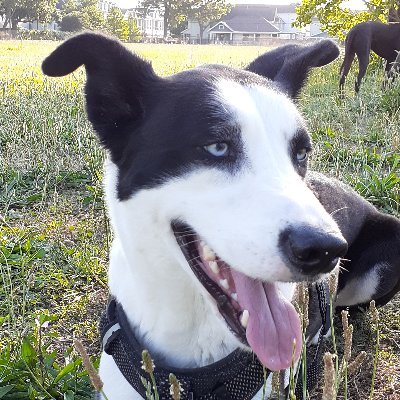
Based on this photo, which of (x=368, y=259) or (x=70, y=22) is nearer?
(x=368, y=259)

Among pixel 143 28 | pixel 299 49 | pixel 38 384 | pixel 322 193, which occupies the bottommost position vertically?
pixel 143 28

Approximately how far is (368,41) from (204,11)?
8041 centimetres

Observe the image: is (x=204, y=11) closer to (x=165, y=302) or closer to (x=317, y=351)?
(x=317, y=351)

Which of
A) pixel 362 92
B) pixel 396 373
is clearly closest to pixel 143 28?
pixel 362 92

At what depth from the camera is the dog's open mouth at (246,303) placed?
172cm

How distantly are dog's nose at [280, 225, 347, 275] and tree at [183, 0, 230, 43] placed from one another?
85.1m

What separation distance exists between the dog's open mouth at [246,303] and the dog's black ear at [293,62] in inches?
35.7

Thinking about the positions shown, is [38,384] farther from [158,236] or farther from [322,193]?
[322,193]

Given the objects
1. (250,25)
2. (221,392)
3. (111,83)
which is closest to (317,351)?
(221,392)

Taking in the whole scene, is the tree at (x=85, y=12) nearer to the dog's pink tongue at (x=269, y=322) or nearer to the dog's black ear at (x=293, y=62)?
the dog's black ear at (x=293, y=62)

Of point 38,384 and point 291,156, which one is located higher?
point 291,156

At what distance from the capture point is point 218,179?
5.89 ft

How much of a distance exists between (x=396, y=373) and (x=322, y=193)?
3.09ft

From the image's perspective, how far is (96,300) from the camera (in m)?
3.13
